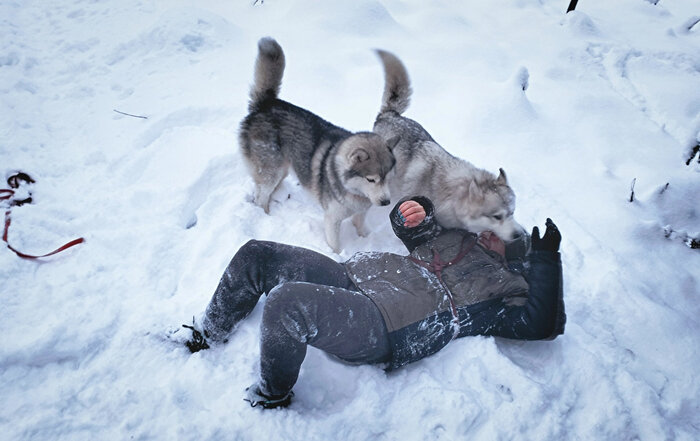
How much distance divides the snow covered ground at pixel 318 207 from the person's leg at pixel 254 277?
18 centimetres

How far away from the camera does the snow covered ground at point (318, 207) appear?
1777 millimetres

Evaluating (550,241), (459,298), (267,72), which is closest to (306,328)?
(459,298)

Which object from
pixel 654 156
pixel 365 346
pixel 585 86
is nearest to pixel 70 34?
pixel 365 346

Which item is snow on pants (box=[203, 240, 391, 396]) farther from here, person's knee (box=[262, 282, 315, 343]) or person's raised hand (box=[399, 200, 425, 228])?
person's raised hand (box=[399, 200, 425, 228])

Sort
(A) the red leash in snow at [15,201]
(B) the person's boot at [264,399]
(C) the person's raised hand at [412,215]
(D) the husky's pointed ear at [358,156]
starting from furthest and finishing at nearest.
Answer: (D) the husky's pointed ear at [358,156], (A) the red leash in snow at [15,201], (C) the person's raised hand at [412,215], (B) the person's boot at [264,399]

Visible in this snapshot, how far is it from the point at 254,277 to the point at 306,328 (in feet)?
1.52

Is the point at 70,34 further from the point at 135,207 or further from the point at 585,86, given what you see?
the point at 585,86

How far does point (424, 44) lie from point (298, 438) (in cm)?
569

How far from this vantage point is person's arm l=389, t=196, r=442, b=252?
2.20 m

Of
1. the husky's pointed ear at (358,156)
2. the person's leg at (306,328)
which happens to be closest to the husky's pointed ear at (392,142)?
the husky's pointed ear at (358,156)

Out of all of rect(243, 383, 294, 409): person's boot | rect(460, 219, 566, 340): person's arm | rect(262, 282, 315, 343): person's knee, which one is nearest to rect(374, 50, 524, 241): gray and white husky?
rect(460, 219, 566, 340): person's arm

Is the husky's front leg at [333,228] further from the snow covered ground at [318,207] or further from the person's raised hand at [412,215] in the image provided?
the person's raised hand at [412,215]

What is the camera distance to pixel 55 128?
3715mm

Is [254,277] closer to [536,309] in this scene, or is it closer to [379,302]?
[379,302]
